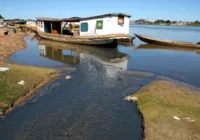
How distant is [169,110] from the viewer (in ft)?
28.3

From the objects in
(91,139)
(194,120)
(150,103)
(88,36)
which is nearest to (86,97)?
(150,103)

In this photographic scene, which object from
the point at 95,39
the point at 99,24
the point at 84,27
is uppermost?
the point at 99,24

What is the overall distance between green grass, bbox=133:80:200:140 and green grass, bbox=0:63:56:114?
489 centimetres

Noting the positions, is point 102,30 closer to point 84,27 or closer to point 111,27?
point 111,27

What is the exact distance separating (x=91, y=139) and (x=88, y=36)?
73.9 feet

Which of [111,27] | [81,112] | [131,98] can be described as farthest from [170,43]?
[81,112]

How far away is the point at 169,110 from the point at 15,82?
272 inches

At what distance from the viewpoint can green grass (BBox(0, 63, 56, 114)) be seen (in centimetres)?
918

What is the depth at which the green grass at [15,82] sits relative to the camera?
9180mm

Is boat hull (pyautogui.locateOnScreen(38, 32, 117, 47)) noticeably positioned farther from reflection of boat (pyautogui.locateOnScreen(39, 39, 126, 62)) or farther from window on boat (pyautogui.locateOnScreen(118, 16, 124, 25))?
window on boat (pyautogui.locateOnScreen(118, 16, 124, 25))

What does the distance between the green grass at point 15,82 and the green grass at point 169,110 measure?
4.89 meters

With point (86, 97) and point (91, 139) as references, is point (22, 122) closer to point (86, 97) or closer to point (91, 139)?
point (91, 139)

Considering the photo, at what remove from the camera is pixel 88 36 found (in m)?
28.6

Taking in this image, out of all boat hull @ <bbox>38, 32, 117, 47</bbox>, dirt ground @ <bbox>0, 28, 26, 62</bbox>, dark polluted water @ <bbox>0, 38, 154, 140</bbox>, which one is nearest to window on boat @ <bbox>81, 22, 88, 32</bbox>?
boat hull @ <bbox>38, 32, 117, 47</bbox>
